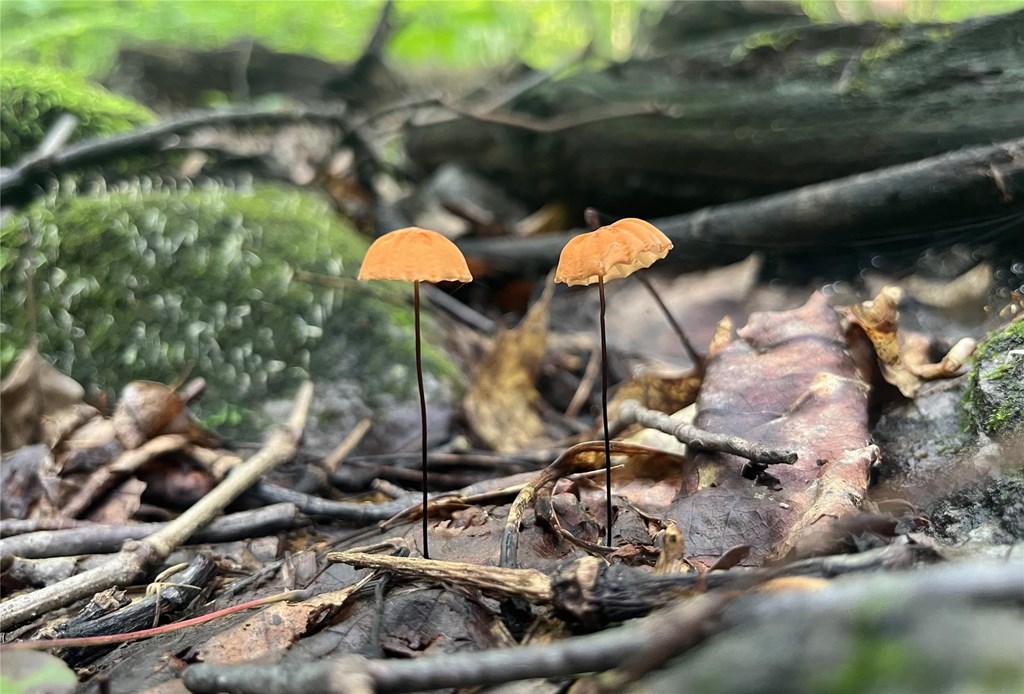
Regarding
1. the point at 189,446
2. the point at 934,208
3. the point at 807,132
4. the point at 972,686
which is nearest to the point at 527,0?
the point at 807,132

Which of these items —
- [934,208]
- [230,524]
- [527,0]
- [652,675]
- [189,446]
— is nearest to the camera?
[652,675]

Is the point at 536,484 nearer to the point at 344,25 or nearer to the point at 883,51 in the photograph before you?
the point at 883,51

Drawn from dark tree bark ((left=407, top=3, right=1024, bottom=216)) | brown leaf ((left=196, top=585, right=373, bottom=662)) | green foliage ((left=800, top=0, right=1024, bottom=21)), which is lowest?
brown leaf ((left=196, top=585, right=373, bottom=662))

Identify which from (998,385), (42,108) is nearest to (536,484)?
(998,385)

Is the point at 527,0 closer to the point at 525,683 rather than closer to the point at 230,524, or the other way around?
the point at 230,524

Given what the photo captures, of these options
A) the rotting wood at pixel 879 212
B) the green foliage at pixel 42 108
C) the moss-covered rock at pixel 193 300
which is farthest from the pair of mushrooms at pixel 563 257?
the green foliage at pixel 42 108

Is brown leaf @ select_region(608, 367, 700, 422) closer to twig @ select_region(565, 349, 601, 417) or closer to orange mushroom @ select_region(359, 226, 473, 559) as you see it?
twig @ select_region(565, 349, 601, 417)

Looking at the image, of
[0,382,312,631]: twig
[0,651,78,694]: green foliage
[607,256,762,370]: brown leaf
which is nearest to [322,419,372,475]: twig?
[0,382,312,631]: twig
